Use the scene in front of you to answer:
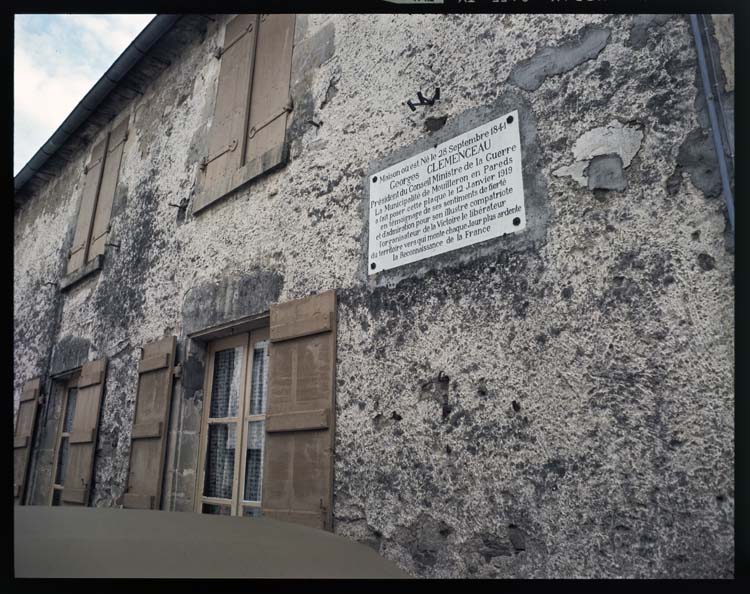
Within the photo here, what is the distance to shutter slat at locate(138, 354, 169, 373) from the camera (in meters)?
4.71

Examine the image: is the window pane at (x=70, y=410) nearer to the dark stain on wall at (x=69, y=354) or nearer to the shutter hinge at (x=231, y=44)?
the dark stain on wall at (x=69, y=354)

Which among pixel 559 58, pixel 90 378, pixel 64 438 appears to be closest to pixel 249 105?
pixel 559 58

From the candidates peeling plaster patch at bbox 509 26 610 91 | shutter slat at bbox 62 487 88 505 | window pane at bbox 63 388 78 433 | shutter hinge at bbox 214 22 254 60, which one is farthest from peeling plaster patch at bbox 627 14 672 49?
window pane at bbox 63 388 78 433

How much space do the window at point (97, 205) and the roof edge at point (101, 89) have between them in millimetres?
340

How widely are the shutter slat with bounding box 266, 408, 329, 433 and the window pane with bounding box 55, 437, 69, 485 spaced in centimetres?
362

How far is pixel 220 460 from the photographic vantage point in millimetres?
4328

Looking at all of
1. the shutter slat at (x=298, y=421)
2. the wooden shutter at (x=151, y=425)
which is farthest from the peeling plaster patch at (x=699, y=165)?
the wooden shutter at (x=151, y=425)

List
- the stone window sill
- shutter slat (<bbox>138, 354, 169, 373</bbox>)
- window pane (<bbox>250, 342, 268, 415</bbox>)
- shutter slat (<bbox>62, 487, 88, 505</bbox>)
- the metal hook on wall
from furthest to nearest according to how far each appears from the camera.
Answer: the stone window sill < shutter slat (<bbox>62, 487, 88, 505</bbox>) < shutter slat (<bbox>138, 354, 169, 373</bbox>) < window pane (<bbox>250, 342, 268, 415</bbox>) < the metal hook on wall

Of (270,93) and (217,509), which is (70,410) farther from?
(270,93)

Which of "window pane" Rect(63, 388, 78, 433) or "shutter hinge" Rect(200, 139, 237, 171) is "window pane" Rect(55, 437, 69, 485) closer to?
"window pane" Rect(63, 388, 78, 433)

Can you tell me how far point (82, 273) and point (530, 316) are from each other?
5.07 metres

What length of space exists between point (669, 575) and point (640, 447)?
0.42 m

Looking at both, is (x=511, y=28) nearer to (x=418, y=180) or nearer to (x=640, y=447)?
(x=418, y=180)

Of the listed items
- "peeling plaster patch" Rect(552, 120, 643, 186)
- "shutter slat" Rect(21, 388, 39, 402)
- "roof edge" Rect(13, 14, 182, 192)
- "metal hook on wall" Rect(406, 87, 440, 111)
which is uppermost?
"roof edge" Rect(13, 14, 182, 192)
